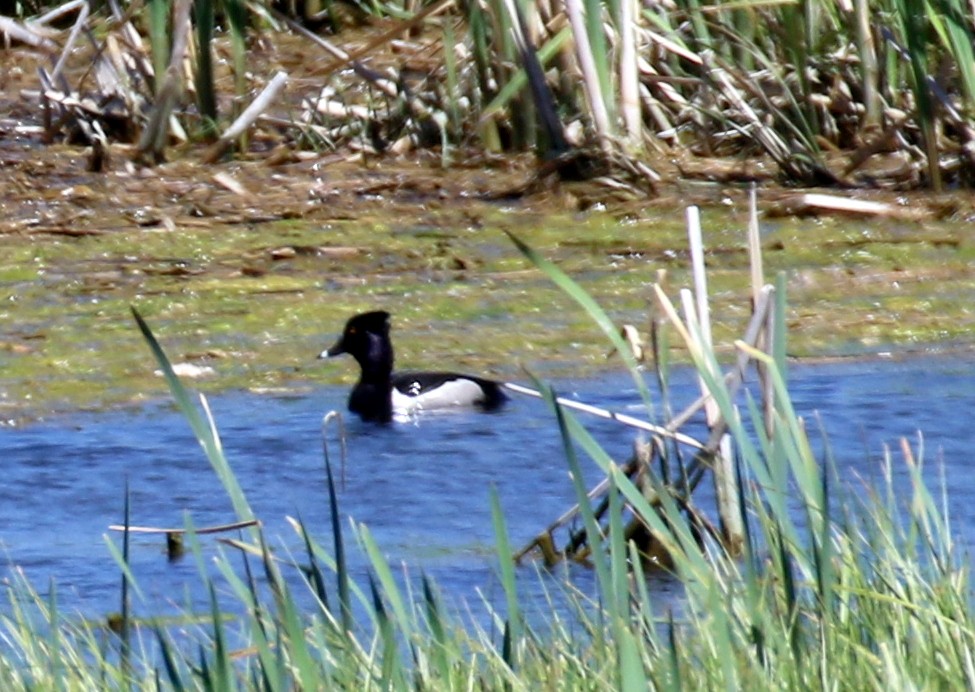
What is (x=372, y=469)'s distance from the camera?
591cm

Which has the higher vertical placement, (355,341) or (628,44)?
(628,44)

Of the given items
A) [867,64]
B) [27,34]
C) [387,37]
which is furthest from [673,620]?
[27,34]

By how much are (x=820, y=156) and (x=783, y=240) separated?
105 centimetres

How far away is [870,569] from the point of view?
3.00m

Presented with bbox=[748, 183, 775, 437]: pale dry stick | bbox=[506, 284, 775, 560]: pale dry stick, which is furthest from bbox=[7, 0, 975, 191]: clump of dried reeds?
bbox=[748, 183, 775, 437]: pale dry stick

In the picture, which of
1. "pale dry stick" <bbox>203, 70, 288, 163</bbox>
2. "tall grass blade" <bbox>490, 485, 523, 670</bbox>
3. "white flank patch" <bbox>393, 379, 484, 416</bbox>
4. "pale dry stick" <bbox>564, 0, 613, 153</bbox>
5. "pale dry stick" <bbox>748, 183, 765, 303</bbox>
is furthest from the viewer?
"pale dry stick" <bbox>203, 70, 288, 163</bbox>

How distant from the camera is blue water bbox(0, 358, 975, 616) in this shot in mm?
4801

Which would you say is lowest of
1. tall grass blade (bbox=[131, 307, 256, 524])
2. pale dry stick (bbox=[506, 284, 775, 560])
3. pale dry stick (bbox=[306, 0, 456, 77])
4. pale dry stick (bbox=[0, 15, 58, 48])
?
pale dry stick (bbox=[506, 284, 775, 560])

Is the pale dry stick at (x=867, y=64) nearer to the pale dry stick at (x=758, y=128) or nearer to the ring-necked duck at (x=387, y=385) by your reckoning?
the pale dry stick at (x=758, y=128)

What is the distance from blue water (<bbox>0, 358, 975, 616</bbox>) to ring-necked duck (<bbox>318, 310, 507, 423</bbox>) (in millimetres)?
78

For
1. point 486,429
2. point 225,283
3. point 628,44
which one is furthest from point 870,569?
point 628,44

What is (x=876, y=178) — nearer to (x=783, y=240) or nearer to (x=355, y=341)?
(x=783, y=240)

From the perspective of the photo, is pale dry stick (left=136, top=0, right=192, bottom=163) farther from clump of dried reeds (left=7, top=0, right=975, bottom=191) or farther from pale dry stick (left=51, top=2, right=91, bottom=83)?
pale dry stick (left=51, top=2, right=91, bottom=83)

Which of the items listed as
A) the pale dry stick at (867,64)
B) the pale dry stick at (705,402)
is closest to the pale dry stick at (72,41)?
the pale dry stick at (867,64)
